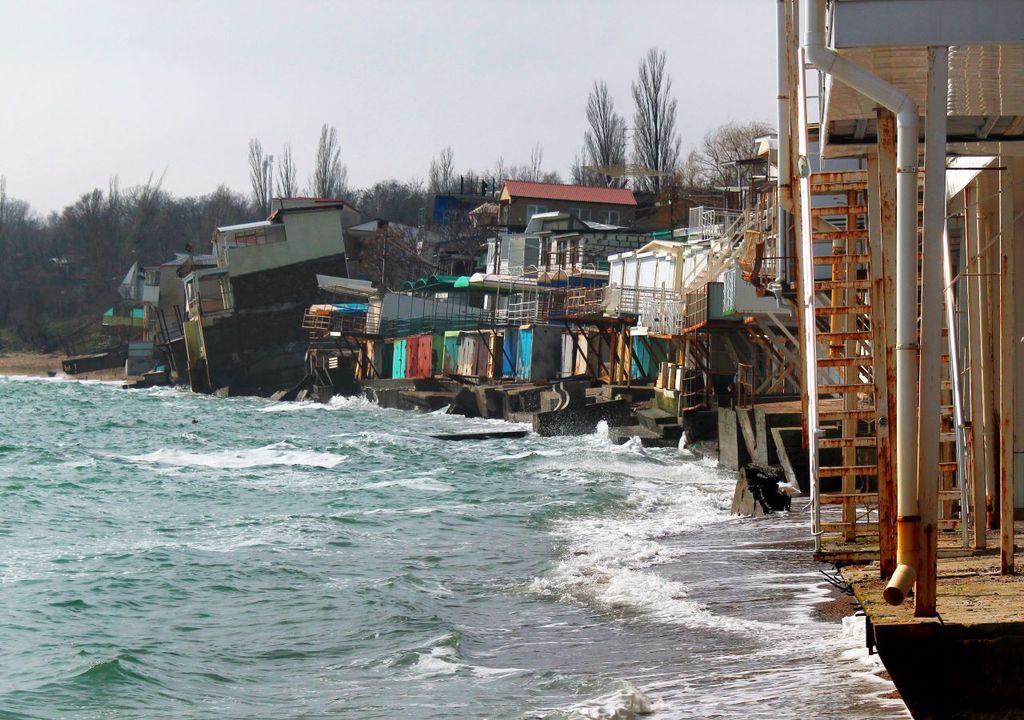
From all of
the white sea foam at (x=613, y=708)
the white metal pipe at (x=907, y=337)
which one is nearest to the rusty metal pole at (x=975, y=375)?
the white metal pipe at (x=907, y=337)

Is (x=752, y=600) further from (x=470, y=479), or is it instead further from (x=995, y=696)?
(x=470, y=479)

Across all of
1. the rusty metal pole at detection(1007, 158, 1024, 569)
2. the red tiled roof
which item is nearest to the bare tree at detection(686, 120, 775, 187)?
the red tiled roof

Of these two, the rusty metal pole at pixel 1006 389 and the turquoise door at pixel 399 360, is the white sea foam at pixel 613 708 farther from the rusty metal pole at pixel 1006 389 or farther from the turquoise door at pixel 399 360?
the turquoise door at pixel 399 360

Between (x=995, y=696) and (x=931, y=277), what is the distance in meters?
2.07

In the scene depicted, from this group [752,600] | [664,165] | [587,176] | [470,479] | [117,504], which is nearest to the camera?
[752,600]

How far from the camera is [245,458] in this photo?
35.2 metres

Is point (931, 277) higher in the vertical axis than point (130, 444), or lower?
higher

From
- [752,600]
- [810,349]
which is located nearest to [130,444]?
[752,600]

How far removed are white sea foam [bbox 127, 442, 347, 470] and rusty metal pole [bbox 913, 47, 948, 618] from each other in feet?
88.0

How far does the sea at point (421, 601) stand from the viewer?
9617 millimetres

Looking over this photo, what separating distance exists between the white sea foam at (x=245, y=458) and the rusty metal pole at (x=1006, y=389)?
25.2 meters

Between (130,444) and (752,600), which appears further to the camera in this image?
(130,444)

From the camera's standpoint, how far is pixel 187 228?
Result: 143125 millimetres

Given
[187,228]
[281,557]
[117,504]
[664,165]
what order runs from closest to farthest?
1. [281,557]
2. [117,504]
3. [664,165]
4. [187,228]
